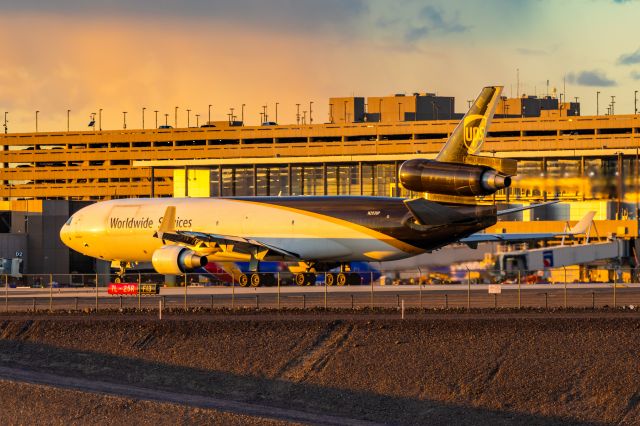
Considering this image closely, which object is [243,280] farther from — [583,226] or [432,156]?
[432,156]

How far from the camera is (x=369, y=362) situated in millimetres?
55750

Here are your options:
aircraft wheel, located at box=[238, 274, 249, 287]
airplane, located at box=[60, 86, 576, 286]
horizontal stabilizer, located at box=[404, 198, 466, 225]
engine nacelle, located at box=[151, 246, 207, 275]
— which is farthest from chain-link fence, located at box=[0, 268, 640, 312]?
horizontal stabilizer, located at box=[404, 198, 466, 225]

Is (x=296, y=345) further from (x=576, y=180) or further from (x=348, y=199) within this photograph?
(x=348, y=199)

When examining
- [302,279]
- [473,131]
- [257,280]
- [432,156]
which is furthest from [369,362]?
[432,156]

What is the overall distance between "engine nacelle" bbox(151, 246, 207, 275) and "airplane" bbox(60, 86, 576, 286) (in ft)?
0.20

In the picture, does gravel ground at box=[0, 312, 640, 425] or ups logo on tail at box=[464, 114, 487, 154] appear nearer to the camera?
gravel ground at box=[0, 312, 640, 425]

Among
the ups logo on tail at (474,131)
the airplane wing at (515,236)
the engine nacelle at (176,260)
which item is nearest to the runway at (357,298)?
the engine nacelle at (176,260)

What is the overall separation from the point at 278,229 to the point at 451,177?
2258cm

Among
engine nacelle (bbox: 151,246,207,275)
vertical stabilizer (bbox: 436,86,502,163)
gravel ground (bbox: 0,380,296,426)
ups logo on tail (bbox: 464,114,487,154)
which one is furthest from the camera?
engine nacelle (bbox: 151,246,207,275)

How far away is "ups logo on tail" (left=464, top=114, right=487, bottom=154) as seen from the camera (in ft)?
226

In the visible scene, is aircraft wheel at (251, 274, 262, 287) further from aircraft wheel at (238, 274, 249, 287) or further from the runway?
the runway

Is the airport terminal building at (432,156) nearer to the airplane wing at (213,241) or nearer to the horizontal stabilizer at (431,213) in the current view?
the horizontal stabilizer at (431,213)

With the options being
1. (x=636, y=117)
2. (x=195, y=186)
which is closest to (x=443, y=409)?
(x=195, y=186)

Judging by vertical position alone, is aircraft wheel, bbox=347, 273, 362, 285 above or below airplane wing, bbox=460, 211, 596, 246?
below
